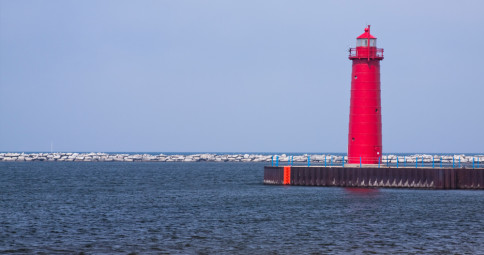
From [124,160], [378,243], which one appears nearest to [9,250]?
[378,243]

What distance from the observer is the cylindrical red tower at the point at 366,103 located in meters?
52.0

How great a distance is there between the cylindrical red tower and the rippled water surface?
323 cm

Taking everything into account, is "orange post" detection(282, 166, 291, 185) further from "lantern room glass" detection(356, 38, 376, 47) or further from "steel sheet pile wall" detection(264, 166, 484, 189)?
"lantern room glass" detection(356, 38, 376, 47)

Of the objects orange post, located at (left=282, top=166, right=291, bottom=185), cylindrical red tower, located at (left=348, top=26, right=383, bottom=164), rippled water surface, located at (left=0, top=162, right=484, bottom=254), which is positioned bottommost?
rippled water surface, located at (left=0, top=162, right=484, bottom=254)

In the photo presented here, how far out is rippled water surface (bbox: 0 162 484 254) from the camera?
28.5 meters

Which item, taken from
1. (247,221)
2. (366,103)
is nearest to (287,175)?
(366,103)

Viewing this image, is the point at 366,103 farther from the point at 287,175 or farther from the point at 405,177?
the point at 287,175

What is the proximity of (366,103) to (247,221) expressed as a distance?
61.2ft

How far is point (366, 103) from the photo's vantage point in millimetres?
52000

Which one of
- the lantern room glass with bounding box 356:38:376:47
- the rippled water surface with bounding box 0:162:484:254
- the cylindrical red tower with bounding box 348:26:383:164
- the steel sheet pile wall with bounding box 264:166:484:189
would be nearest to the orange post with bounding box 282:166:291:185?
the rippled water surface with bounding box 0:162:484:254

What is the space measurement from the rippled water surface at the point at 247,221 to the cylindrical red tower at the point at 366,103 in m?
3.23

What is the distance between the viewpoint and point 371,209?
40656 mm

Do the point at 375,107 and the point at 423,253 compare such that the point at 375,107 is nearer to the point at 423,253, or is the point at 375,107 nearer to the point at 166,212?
the point at 166,212

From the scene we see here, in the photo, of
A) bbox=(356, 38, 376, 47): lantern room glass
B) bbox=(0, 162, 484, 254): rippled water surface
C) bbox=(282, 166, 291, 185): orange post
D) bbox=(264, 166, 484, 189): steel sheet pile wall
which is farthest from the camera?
bbox=(282, 166, 291, 185): orange post
